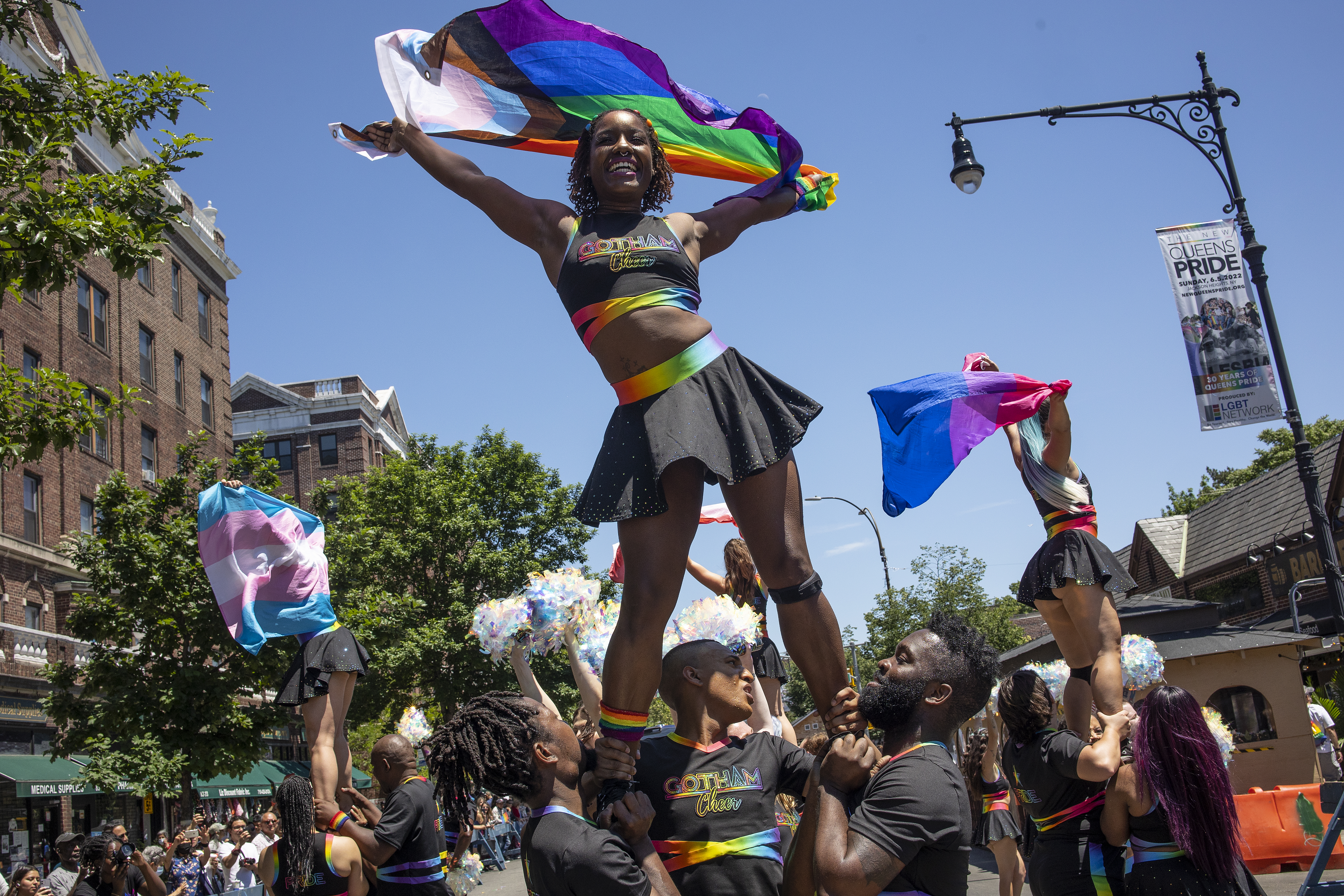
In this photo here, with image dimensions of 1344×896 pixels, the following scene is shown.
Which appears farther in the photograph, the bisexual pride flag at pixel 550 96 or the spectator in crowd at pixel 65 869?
the spectator in crowd at pixel 65 869

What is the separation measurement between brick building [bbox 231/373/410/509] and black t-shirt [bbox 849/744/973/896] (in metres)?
51.4

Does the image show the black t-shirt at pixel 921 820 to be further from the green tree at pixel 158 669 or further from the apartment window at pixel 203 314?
the apartment window at pixel 203 314

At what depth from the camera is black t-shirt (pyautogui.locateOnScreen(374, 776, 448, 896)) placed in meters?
5.54

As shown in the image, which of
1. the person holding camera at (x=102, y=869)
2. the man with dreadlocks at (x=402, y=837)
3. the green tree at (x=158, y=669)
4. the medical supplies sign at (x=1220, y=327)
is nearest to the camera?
the man with dreadlocks at (x=402, y=837)

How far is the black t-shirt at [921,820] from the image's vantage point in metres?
2.76

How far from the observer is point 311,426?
176 ft

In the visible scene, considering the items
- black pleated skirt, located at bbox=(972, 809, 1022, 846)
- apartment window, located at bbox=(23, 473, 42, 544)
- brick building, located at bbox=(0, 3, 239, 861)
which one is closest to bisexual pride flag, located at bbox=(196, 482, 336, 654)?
black pleated skirt, located at bbox=(972, 809, 1022, 846)

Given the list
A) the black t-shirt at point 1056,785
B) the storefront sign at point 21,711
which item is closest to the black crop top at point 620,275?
the black t-shirt at point 1056,785

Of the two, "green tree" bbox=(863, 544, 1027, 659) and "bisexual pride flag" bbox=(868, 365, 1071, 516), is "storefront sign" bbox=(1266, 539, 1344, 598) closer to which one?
"green tree" bbox=(863, 544, 1027, 659)

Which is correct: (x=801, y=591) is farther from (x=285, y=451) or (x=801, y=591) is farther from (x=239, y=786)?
(x=285, y=451)

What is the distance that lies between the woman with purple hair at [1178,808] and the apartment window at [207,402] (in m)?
32.0


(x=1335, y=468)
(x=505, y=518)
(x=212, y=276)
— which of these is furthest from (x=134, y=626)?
(x=1335, y=468)

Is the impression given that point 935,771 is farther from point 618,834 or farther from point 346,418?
point 346,418

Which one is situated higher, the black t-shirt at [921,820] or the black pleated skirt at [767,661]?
the black pleated skirt at [767,661]
